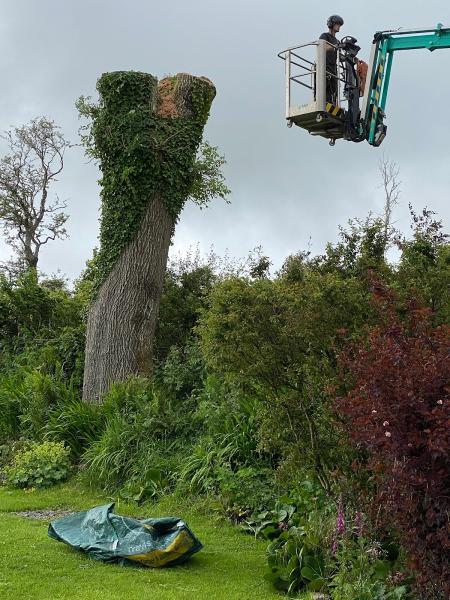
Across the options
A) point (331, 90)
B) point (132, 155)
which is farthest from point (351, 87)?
point (132, 155)

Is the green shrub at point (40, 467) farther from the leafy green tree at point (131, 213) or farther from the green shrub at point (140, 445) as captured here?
the leafy green tree at point (131, 213)

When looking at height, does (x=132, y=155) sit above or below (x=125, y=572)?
above

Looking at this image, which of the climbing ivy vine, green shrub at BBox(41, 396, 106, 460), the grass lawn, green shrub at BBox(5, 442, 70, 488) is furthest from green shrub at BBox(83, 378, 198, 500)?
the climbing ivy vine

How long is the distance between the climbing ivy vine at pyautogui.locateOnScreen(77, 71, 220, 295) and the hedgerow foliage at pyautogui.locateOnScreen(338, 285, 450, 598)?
348 inches

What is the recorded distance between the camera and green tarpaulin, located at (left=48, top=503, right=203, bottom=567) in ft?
21.2

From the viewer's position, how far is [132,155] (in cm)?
1302

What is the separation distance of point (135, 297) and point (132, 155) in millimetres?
2572

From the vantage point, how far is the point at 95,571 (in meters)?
6.27

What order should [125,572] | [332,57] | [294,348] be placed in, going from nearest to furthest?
[125,572] < [294,348] < [332,57]

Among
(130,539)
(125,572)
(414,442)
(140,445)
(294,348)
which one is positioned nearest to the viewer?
(414,442)

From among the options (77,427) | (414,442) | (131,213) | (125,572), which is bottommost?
(125,572)

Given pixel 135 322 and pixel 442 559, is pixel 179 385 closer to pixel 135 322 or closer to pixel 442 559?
pixel 135 322

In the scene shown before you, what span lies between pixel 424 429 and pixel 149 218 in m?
9.28

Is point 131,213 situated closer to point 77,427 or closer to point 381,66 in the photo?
point 77,427
